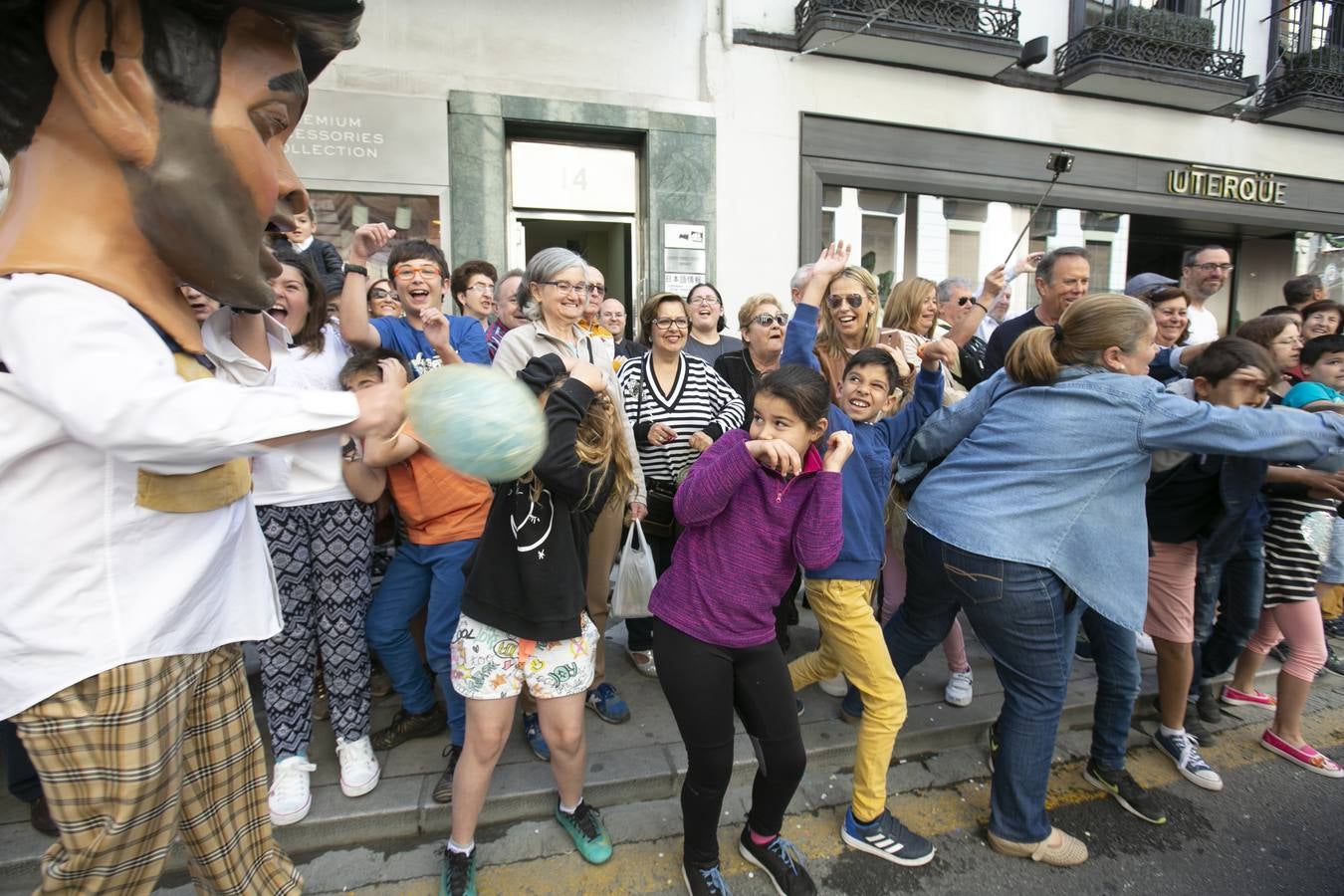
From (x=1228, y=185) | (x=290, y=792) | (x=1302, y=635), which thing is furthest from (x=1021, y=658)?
(x=1228, y=185)

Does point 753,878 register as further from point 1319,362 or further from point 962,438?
point 1319,362

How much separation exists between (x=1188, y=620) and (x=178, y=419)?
360 centimetres

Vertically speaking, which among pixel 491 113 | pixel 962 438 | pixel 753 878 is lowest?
pixel 753 878

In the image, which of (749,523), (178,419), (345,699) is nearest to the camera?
(178,419)

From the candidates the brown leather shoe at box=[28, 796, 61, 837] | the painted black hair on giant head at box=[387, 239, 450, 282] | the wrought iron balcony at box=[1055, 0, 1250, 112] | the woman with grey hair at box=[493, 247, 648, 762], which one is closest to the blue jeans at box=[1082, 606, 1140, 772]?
the woman with grey hair at box=[493, 247, 648, 762]

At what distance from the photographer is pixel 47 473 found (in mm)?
1199

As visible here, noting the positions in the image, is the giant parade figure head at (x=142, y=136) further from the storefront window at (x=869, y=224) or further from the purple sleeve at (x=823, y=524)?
the storefront window at (x=869, y=224)

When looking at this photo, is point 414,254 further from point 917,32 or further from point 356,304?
point 917,32

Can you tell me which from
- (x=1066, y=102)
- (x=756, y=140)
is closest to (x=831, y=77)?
(x=756, y=140)

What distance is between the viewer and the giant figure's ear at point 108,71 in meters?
1.15

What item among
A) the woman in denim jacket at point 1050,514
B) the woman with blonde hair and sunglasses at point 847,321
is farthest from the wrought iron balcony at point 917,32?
the woman in denim jacket at point 1050,514

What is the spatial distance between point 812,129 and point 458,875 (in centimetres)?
759

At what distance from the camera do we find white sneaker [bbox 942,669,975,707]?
326 centimetres

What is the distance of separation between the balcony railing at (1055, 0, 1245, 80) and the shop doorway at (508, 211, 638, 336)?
5881 mm
